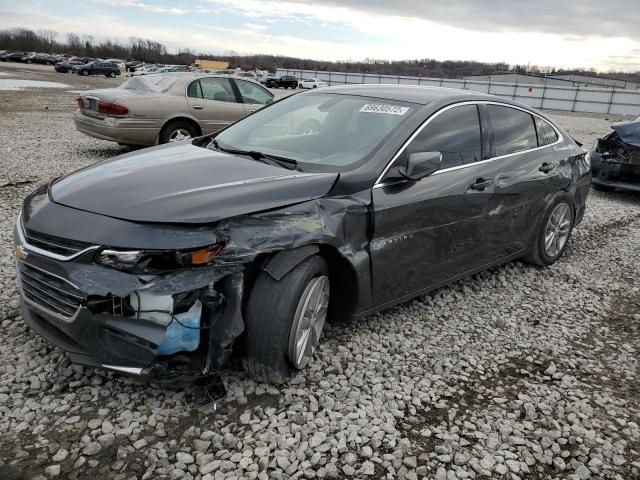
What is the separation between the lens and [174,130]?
8961 mm

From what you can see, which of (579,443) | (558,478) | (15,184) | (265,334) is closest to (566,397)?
(579,443)

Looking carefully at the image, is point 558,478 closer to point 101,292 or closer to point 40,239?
point 101,292

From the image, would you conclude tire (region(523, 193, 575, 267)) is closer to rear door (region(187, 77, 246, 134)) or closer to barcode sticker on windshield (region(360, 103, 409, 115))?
barcode sticker on windshield (region(360, 103, 409, 115))

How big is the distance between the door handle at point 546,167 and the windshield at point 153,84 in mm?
6530

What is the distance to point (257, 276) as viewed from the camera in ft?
9.34

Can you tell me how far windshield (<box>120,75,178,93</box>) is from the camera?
910 cm

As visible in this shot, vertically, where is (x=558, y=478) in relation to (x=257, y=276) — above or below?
below

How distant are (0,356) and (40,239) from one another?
0.92m

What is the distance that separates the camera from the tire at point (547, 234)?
5.00 meters

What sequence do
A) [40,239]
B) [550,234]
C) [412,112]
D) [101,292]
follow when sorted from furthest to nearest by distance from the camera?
[550,234] < [412,112] < [40,239] < [101,292]

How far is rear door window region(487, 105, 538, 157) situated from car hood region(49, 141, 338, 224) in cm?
185

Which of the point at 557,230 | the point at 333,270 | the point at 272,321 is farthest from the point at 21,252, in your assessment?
the point at 557,230

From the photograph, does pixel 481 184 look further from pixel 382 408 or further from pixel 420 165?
pixel 382 408

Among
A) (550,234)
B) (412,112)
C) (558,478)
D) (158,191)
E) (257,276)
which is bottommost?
(558,478)
